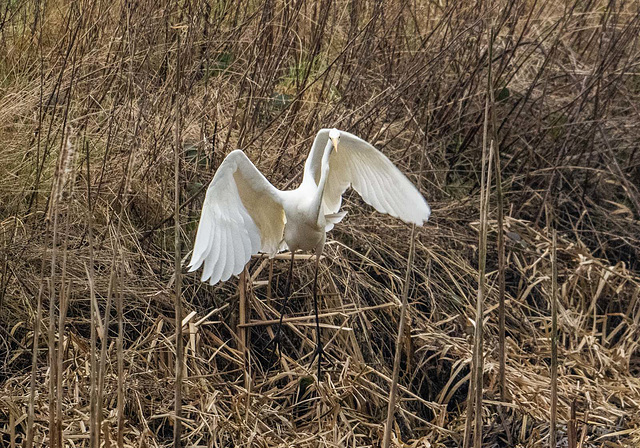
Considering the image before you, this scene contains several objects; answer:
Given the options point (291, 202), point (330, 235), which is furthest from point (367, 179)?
point (330, 235)

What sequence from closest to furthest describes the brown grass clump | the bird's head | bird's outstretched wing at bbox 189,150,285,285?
Result: bird's outstretched wing at bbox 189,150,285,285, the bird's head, the brown grass clump

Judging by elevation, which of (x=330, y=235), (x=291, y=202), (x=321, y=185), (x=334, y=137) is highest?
(x=334, y=137)

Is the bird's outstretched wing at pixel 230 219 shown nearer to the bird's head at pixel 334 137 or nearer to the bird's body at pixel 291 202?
the bird's body at pixel 291 202

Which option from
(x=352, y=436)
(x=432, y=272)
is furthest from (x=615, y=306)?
(x=352, y=436)

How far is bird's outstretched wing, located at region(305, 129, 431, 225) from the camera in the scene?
2555 mm

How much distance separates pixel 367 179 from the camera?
2.83 metres

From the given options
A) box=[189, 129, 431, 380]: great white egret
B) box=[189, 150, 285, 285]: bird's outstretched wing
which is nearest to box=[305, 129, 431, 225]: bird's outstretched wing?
box=[189, 129, 431, 380]: great white egret

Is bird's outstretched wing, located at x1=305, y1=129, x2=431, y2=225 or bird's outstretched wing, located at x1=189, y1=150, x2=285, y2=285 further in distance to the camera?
bird's outstretched wing, located at x1=305, y1=129, x2=431, y2=225

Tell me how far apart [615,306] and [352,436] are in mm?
1510

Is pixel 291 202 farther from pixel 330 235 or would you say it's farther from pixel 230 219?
pixel 330 235

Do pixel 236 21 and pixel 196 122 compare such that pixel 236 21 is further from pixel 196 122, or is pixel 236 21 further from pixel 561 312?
pixel 561 312

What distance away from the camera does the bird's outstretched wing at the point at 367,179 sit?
101 inches

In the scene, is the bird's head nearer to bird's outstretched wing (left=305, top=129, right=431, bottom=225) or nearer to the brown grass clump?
bird's outstretched wing (left=305, top=129, right=431, bottom=225)

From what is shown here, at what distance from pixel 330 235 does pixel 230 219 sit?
887 mm
